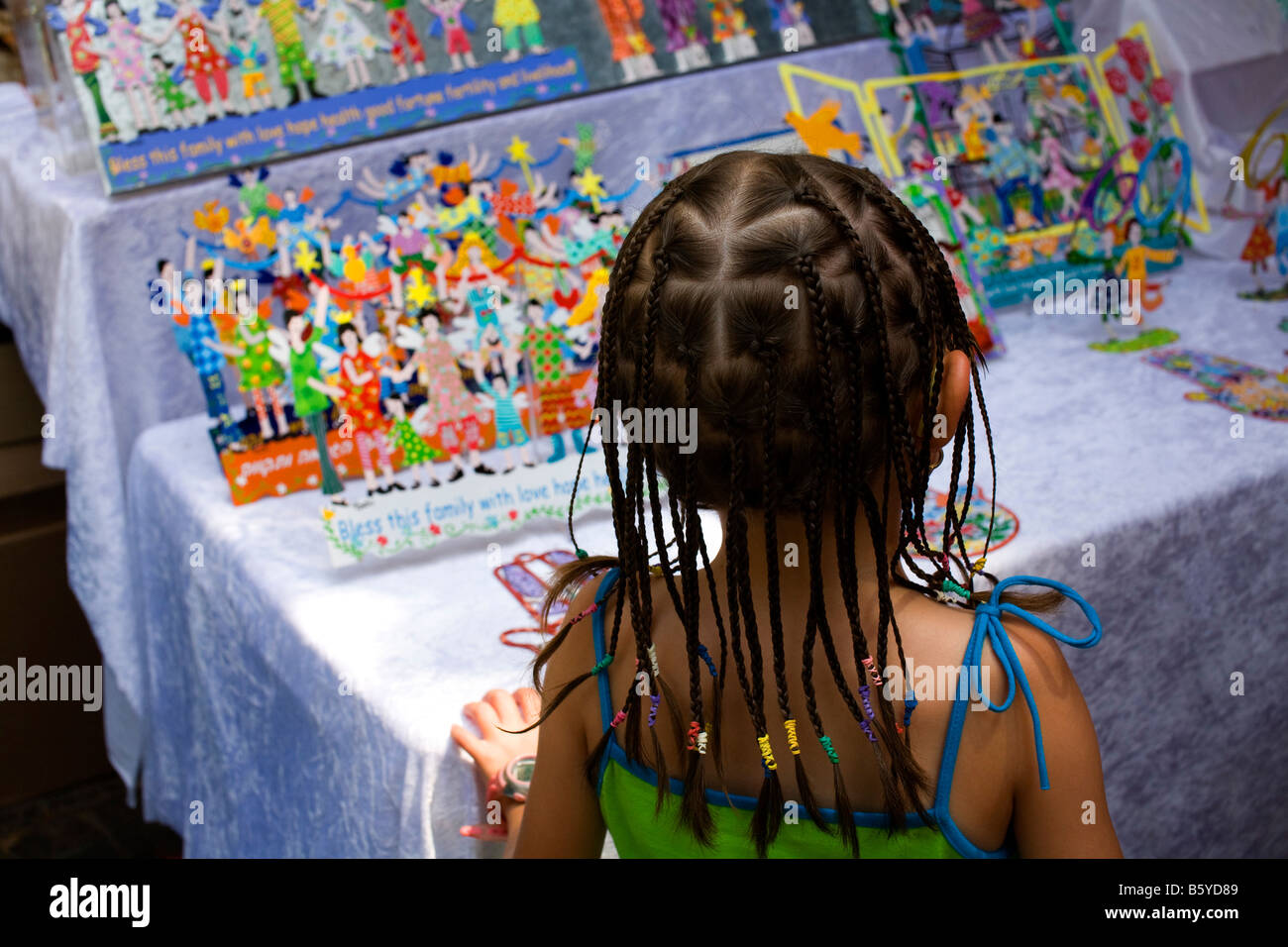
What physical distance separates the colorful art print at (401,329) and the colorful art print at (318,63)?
0.40 feet

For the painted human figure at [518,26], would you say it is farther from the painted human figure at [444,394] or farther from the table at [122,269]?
the painted human figure at [444,394]

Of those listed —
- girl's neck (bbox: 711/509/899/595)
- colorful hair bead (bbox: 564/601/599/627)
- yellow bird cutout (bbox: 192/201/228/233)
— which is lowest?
colorful hair bead (bbox: 564/601/599/627)

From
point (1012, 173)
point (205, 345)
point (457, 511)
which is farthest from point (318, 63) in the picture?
point (1012, 173)

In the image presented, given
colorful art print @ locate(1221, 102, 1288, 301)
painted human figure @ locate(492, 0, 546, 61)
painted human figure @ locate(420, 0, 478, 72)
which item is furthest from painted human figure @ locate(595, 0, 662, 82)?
colorful art print @ locate(1221, 102, 1288, 301)

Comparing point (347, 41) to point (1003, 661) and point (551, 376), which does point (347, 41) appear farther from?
point (1003, 661)

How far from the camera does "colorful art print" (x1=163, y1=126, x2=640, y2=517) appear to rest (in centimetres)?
137

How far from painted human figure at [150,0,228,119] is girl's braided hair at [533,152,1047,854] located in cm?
112

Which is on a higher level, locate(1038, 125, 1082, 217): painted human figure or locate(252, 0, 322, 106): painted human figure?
locate(252, 0, 322, 106): painted human figure

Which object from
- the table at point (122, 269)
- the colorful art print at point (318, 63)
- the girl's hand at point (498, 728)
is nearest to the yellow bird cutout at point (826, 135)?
the table at point (122, 269)

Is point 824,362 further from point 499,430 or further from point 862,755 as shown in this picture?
point 499,430

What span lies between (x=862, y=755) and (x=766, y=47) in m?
1.52

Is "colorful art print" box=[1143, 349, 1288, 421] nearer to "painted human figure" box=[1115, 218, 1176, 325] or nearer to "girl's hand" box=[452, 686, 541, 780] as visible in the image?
"painted human figure" box=[1115, 218, 1176, 325]

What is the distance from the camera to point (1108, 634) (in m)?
1.27

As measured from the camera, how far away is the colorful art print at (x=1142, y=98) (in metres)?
2.04
